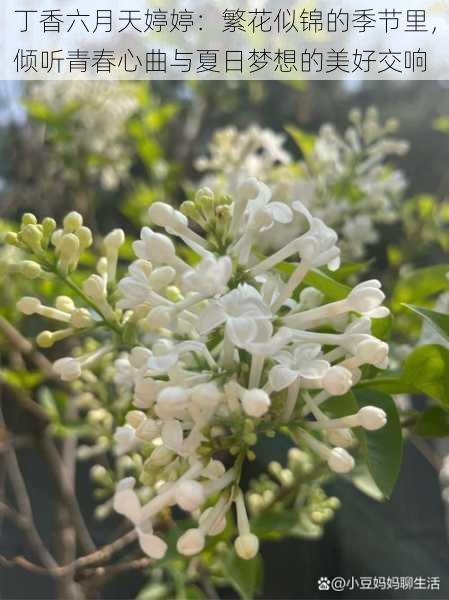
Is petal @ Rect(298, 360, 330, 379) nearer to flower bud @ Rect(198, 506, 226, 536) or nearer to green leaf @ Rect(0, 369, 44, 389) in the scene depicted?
flower bud @ Rect(198, 506, 226, 536)

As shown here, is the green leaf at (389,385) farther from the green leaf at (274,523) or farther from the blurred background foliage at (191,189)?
the blurred background foliage at (191,189)

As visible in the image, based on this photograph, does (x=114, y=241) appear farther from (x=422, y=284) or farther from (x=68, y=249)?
(x=422, y=284)

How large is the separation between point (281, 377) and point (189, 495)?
9 cm

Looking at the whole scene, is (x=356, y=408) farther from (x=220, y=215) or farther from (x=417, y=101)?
(x=417, y=101)

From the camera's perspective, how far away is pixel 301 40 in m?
1.56

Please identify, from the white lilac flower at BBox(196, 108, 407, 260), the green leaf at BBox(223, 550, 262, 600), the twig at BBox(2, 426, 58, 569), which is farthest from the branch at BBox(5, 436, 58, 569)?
the white lilac flower at BBox(196, 108, 407, 260)

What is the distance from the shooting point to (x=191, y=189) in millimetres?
1331

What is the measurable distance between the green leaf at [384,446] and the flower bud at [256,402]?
0.12 meters

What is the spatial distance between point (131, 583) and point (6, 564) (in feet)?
3.60

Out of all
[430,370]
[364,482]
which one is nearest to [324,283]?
[430,370]

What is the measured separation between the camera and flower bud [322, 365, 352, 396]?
1.40 ft

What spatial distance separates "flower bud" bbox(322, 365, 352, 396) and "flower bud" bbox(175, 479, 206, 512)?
0.33 ft

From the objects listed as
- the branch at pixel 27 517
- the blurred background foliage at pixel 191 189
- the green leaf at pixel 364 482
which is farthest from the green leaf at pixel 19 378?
the green leaf at pixel 364 482

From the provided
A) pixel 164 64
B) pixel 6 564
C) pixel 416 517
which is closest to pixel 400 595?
pixel 416 517
